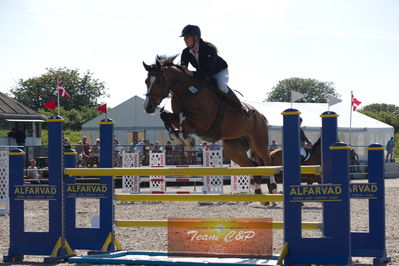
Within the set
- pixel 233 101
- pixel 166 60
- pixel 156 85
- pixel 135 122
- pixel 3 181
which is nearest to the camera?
pixel 156 85

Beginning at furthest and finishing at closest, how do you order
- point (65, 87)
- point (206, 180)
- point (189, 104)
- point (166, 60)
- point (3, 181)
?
point (65, 87) < point (206, 180) < point (3, 181) < point (166, 60) < point (189, 104)

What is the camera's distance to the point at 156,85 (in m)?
5.81

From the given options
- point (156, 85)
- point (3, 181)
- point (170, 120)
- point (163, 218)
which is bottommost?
point (163, 218)

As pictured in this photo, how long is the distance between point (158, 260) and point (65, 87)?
187 feet

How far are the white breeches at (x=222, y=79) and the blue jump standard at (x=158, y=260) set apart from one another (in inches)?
84.0

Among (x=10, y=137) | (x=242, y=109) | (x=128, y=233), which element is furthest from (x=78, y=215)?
(x=10, y=137)

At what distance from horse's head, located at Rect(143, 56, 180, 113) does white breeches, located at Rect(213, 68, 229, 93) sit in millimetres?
668

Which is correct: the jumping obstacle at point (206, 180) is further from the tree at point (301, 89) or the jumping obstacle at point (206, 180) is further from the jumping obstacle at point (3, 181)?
the tree at point (301, 89)

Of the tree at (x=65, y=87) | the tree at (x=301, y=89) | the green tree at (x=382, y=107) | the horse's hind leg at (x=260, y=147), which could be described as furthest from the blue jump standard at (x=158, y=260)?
the green tree at (x=382, y=107)

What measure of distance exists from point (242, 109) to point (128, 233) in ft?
7.72

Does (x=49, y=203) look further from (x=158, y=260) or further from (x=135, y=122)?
(x=135, y=122)

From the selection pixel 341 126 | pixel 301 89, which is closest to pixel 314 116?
pixel 341 126

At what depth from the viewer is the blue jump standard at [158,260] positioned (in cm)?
453

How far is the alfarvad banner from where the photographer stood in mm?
4824
